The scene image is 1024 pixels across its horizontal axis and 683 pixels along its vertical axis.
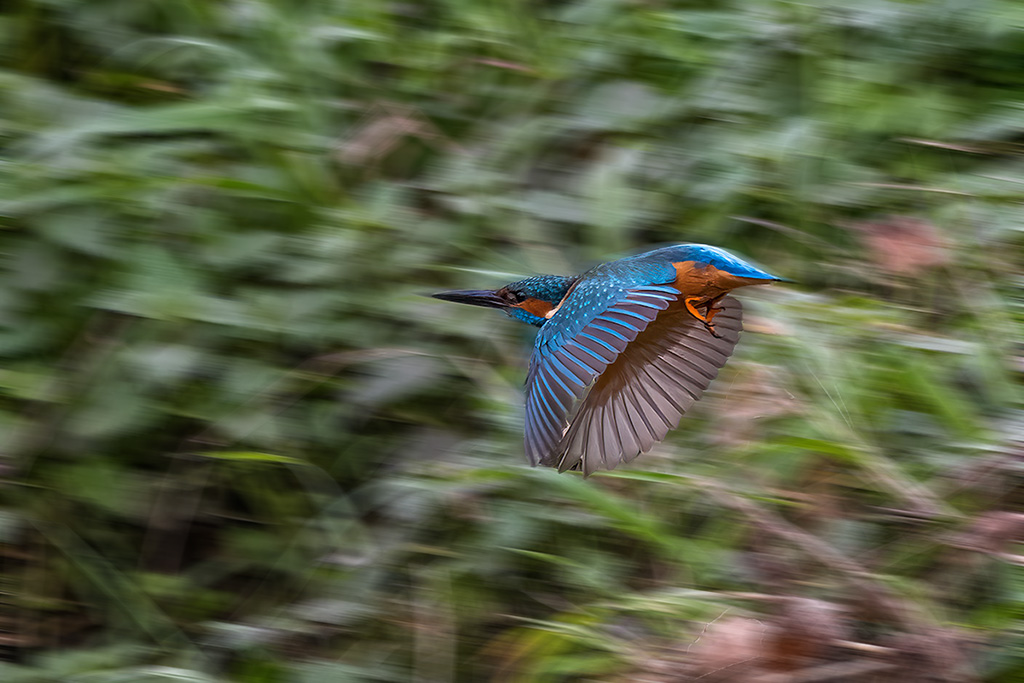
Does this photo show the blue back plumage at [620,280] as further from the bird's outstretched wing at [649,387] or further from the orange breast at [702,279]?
the bird's outstretched wing at [649,387]

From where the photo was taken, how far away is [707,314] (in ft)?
5.79

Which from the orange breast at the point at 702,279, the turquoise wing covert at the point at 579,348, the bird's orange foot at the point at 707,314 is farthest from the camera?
the bird's orange foot at the point at 707,314

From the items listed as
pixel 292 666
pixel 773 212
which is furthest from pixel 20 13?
pixel 773 212

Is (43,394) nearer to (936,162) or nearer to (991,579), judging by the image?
(991,579)

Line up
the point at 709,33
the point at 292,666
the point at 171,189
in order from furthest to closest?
the point at 709,33 → the point at 171,189 → the point at 292,666

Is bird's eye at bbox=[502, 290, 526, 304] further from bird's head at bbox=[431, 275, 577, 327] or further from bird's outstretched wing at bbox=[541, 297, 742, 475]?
bird's outstretched wing at bbox=[541, 297, 742, 475]

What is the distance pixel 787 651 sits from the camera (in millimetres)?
2055

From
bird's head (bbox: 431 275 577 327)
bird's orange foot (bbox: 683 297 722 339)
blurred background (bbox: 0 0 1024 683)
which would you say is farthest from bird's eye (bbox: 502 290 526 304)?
blurred background (bbox: 0 0 1024 683)

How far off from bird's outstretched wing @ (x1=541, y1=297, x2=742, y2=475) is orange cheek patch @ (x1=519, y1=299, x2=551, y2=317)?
15cm

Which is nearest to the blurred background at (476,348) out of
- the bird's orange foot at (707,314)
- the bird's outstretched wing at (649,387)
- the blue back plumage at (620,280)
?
the bird's outstretched wing at (649,387)

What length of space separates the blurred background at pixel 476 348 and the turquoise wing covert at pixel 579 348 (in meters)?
0.68

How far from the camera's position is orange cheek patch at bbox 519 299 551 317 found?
1.90 meters

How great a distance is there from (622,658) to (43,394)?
52.3 inches

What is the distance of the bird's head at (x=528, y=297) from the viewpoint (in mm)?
1887
